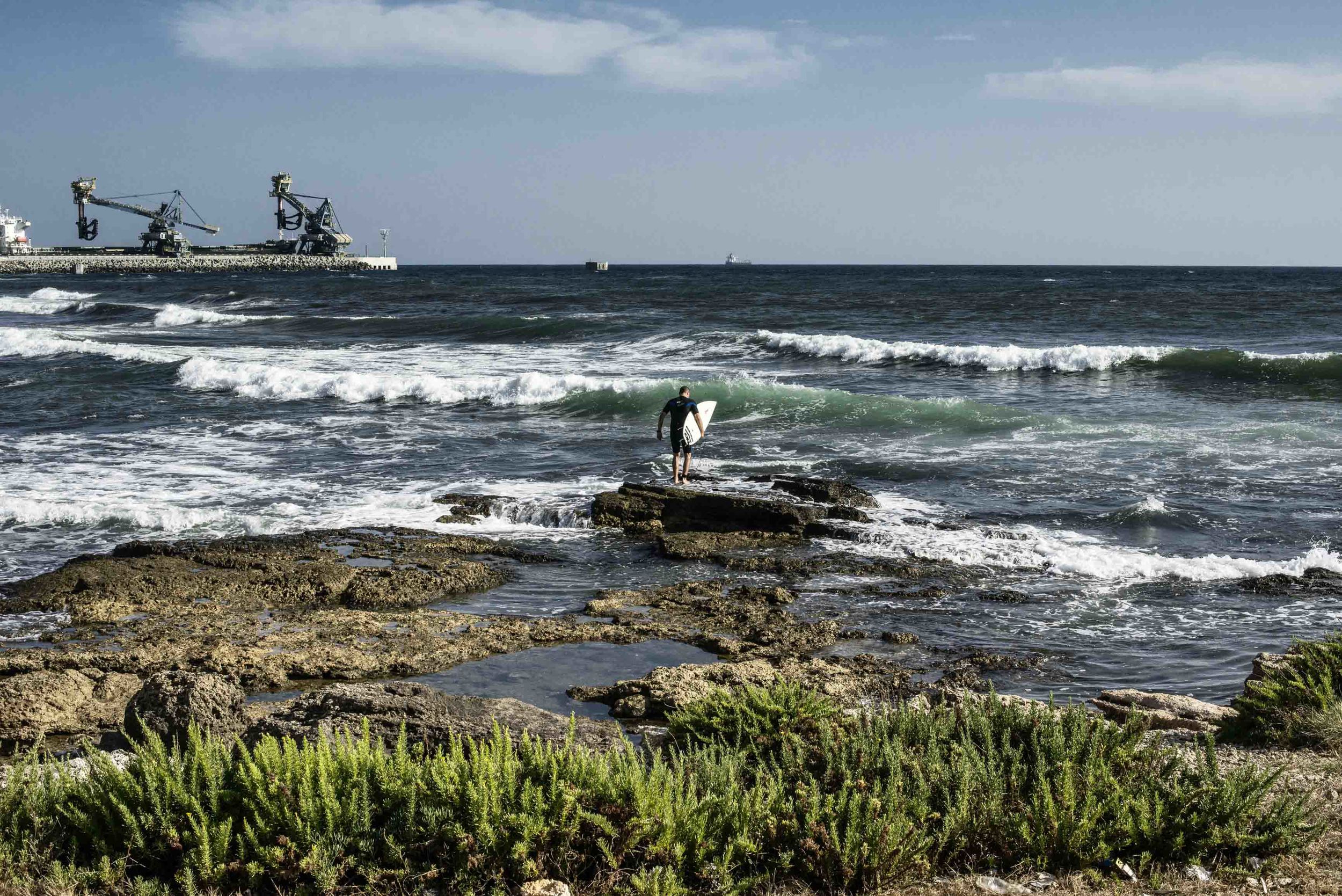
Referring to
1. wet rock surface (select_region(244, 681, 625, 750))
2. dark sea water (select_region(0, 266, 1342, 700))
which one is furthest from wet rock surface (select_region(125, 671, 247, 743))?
dark sea water (select_region(0, 266, 1342, 700))

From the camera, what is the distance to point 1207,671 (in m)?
8.34

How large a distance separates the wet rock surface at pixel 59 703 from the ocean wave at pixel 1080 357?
2634 centimetres

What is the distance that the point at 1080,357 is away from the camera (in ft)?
101

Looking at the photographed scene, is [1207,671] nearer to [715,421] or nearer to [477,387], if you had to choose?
[715,421]

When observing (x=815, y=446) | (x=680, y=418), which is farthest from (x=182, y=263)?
(x=680, y=418)

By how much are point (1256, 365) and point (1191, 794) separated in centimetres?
2688

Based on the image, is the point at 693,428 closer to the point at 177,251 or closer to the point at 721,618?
the point at 721,618

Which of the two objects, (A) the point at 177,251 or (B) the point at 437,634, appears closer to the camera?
(B) the point at 437,634

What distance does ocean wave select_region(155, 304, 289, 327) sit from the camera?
49312mm

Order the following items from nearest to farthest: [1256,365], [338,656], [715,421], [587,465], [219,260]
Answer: [338,656]
[587,465]
[715,421]
[1256,365]
[219,260]

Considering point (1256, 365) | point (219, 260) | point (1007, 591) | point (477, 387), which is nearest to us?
point (1007, 591)

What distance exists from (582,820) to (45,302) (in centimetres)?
6490

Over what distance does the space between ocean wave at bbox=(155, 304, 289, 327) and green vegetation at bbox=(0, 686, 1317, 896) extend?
47.4 metres

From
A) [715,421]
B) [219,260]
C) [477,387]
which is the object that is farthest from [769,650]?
[219,260]
